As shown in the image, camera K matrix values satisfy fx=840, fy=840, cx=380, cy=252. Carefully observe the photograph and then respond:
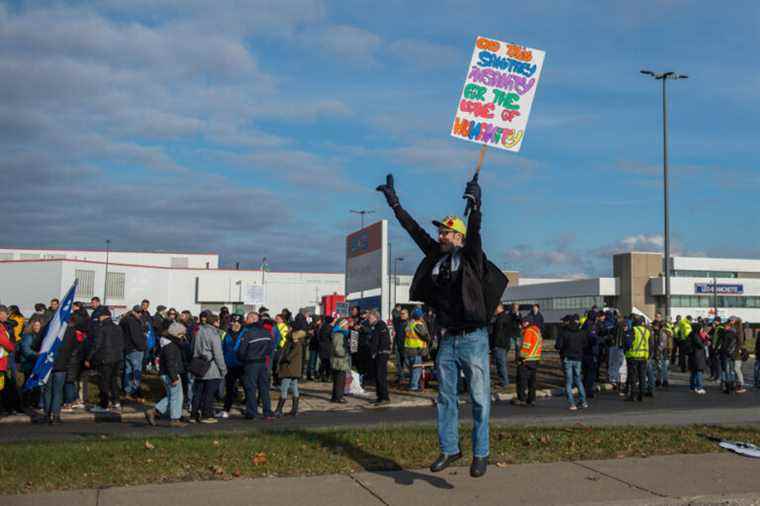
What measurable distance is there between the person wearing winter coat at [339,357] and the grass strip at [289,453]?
288 inches

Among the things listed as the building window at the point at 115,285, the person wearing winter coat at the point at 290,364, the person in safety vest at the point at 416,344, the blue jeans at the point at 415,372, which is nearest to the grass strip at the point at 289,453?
the person wearing winter coat at the point at 290,364

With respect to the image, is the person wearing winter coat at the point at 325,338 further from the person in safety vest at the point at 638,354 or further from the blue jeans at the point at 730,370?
the blue jeans at the point at 730,370

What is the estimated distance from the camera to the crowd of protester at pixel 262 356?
1473cm

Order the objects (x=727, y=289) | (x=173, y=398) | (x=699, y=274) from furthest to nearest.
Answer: (x=699, y=274) → (x=727, y=289) → (x=173, y=398)

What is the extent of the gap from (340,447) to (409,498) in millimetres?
2083

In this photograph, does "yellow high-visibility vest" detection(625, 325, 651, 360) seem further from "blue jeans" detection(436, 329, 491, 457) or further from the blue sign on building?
the blue sign on building

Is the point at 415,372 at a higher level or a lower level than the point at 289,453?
higher

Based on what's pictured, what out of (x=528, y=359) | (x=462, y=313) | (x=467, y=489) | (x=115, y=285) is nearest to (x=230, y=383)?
(x=528, y=359)

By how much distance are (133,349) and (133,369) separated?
1.62 feet

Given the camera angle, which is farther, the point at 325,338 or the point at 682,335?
the point at 682,335

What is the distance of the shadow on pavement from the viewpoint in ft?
22.8

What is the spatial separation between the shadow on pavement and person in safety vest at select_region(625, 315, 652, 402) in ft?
38.2

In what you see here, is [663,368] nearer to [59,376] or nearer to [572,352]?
[572,352]

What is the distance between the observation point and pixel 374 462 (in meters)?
7.68
